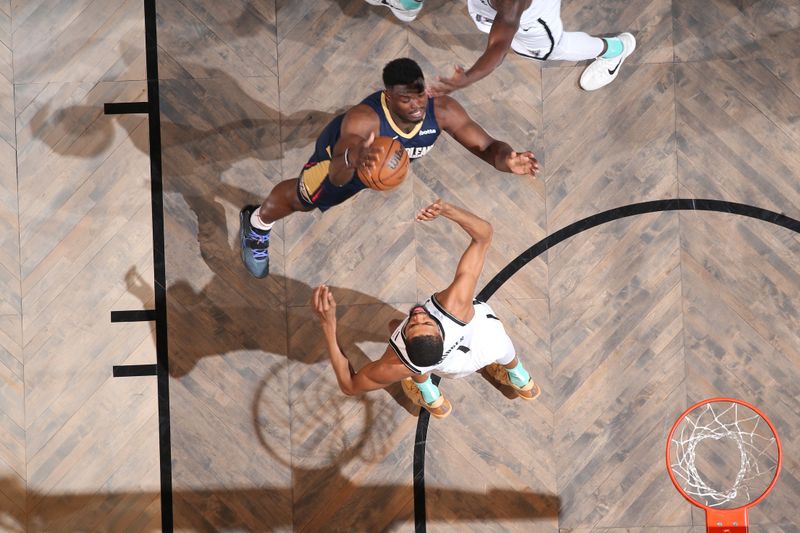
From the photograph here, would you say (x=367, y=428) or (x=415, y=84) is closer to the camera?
(x=415, y=84)

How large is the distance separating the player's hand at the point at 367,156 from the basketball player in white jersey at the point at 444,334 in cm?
45

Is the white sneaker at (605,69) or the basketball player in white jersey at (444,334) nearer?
the basketball player in white jersey at (444,334)

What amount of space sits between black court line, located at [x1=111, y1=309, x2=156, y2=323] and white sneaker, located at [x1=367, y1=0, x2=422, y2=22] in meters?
2.70

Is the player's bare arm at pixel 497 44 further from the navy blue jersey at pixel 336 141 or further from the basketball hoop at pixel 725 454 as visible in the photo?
the basketball hoop at pixel 725 454

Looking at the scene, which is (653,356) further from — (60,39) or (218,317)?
(60,39)

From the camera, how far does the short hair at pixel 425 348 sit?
3.71m

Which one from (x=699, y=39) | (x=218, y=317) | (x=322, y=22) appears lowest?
(x=218, y=317)

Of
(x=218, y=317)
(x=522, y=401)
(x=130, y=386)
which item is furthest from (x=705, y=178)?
(x=130, y=386)

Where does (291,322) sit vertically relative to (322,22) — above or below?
below

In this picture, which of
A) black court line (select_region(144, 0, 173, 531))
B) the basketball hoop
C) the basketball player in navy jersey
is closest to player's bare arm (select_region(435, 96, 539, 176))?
the basketball player in navy jersey

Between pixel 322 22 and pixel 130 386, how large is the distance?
9.69 feet

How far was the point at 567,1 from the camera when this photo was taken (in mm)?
Result: 4805

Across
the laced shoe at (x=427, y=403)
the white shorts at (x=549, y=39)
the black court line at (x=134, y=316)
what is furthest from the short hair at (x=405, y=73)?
the black court line at (x=134, y=316)

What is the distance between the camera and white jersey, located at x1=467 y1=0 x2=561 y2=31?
3.99m
